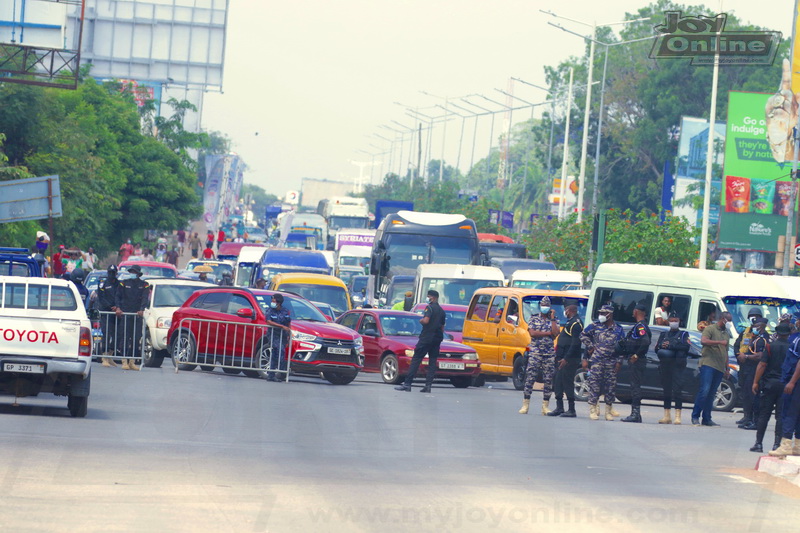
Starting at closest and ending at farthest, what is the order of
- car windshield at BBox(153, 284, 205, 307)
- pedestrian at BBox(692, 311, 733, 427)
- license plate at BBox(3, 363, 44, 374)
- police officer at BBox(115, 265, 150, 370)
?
license plate at BBox(3, 363, 44, 374) < pedestrian at BBox(692, 311, 733, 427) < police officer at BBox(115, 265, 150, 370) < car windshield at BBox(153, 284, 205, 307)

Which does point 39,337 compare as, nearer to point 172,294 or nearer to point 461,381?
point 172,294

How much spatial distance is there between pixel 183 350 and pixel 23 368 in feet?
31.7

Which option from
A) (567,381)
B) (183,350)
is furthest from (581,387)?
(183,350)

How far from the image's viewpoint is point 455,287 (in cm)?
Answer: 3366

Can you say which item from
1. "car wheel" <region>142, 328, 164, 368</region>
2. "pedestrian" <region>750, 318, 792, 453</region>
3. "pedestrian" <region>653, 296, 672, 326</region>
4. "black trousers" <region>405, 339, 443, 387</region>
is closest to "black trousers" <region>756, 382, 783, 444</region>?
"pedestrian" <region>750, 318, 792, 453</region>

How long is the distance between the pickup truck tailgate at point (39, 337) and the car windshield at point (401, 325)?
11.7 m

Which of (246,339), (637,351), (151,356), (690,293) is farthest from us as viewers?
(151,356)

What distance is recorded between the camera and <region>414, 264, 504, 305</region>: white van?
110 feet

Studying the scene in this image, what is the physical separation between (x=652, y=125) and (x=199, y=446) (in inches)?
2896

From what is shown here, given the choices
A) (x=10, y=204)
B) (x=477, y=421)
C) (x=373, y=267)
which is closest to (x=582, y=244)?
(x=373, y=267)

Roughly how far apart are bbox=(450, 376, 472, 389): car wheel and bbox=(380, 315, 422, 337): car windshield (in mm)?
1157

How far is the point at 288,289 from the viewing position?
3184 centimetres

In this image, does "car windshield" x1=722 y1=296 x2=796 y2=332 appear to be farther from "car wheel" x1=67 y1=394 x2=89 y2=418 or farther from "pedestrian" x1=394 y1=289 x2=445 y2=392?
"car wheel" x1=67 y1=394 x2=89 y2=418

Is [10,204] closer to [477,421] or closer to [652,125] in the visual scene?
[477,421]
